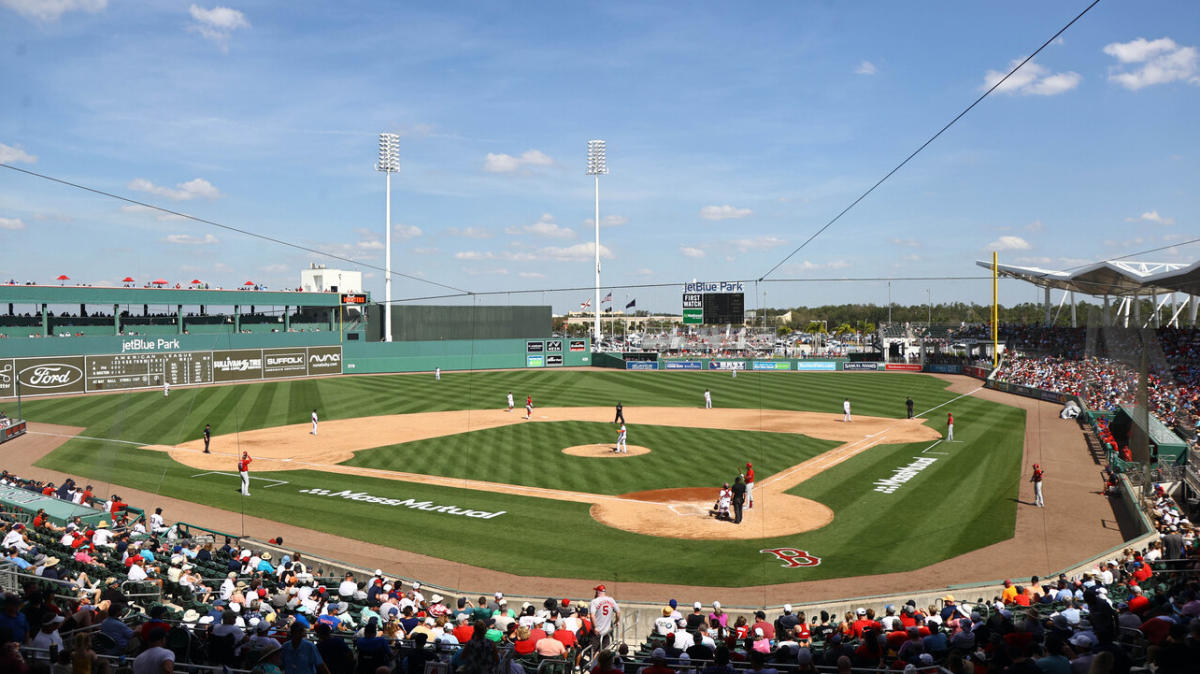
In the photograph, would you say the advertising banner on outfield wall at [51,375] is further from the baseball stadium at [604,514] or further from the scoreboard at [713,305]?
the scoreboard at [713,305]

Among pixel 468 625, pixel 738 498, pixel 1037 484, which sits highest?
pixel 468 625

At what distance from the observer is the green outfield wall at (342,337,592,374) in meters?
67.9

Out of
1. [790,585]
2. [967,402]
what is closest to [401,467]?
[790,585]

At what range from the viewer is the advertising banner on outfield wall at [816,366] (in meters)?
71.1

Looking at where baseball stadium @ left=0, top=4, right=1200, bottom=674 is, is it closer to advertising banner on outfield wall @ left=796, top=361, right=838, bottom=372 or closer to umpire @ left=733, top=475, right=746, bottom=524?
umpire @ left=733, top=475, right=746, bottom=524

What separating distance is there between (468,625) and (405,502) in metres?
13.4

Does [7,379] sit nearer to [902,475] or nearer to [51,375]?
[51,375]

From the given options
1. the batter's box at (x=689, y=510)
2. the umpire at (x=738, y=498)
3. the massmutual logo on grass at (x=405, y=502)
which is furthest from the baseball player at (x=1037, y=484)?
the massmutual logo on grass at (x=405, y=502)

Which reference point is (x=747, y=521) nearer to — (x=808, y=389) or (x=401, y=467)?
(x=401, y=467)

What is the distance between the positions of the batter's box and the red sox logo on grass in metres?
3.45

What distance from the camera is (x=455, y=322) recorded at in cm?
8062

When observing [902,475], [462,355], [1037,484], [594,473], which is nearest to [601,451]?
[594,473]

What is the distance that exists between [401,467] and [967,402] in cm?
3483

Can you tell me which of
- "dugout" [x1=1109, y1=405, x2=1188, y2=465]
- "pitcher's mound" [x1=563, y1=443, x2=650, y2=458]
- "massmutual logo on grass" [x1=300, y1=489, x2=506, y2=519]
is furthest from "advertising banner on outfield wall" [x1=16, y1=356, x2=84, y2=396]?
"dugout" [x1=1109, y1=405, x2=1188, y2=465]
